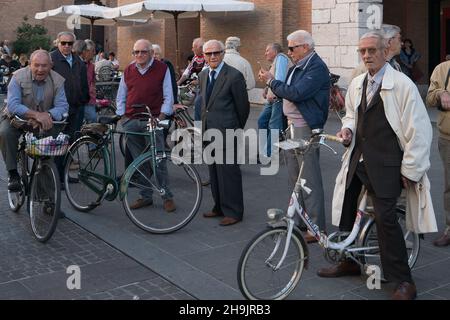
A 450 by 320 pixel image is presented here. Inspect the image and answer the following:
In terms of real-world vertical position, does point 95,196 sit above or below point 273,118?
below

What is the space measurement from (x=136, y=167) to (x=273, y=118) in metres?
3.71

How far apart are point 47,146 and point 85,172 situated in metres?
0.87

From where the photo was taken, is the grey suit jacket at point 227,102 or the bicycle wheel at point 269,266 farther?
the grey suit jacket at point 227,102

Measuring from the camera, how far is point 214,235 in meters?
6.19

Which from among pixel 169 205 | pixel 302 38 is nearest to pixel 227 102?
pixel 302 38

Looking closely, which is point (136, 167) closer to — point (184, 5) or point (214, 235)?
point (214, 235)

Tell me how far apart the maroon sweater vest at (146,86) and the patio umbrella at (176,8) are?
7760mm

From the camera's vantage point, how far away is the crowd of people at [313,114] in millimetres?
4438

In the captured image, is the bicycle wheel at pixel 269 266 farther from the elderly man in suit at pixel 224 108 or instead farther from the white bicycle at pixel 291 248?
the elderly man in suit at pixel 224 108

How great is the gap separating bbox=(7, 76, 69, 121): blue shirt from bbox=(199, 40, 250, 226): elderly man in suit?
1.49 meters

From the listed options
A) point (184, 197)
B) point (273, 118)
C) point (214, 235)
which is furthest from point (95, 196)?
point (273, 118)

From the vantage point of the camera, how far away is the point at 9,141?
263 inches

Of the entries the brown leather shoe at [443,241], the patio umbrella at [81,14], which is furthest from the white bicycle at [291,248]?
the patio umbrella at [81,14]
